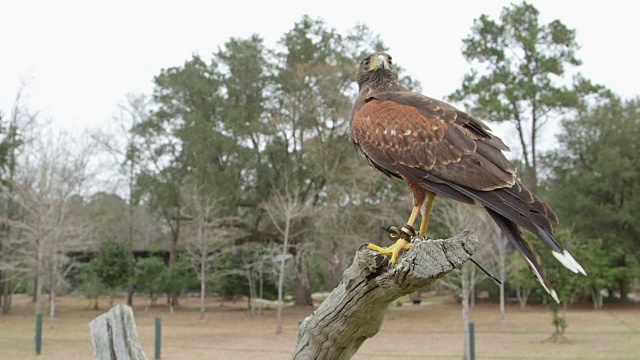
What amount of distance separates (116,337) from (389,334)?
1797 cm

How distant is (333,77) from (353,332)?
85.5 feet

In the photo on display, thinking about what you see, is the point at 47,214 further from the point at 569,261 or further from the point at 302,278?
the point at 569,261

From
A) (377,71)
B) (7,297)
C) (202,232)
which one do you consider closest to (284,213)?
(202,232)

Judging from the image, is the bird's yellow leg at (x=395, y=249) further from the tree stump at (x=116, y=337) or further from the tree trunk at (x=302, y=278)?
the tree trunk at (x=302, y=278)

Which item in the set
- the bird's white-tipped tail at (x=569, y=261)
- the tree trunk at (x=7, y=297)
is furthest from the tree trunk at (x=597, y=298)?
the bird's white-tipped tail at (x=569, y=261)

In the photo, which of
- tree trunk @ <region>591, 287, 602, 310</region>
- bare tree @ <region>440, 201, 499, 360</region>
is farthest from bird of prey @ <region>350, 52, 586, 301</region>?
tree trunk @ <region>591, 287, 602, 310</region>

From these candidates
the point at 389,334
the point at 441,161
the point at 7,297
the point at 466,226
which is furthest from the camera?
the point at 7,297

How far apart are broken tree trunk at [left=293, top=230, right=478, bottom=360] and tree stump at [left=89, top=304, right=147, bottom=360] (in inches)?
68.8

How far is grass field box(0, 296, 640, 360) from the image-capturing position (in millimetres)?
16453

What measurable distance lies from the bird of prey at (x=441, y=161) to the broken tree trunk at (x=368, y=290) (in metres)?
0.13

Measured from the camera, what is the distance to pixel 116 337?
5.01m

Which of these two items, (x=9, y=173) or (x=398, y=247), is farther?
(x=9, y=173)

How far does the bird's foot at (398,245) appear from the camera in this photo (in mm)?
3311

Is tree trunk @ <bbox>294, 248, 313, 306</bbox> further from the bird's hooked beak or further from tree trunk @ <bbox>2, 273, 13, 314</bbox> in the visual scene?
the bird's hooked beak
